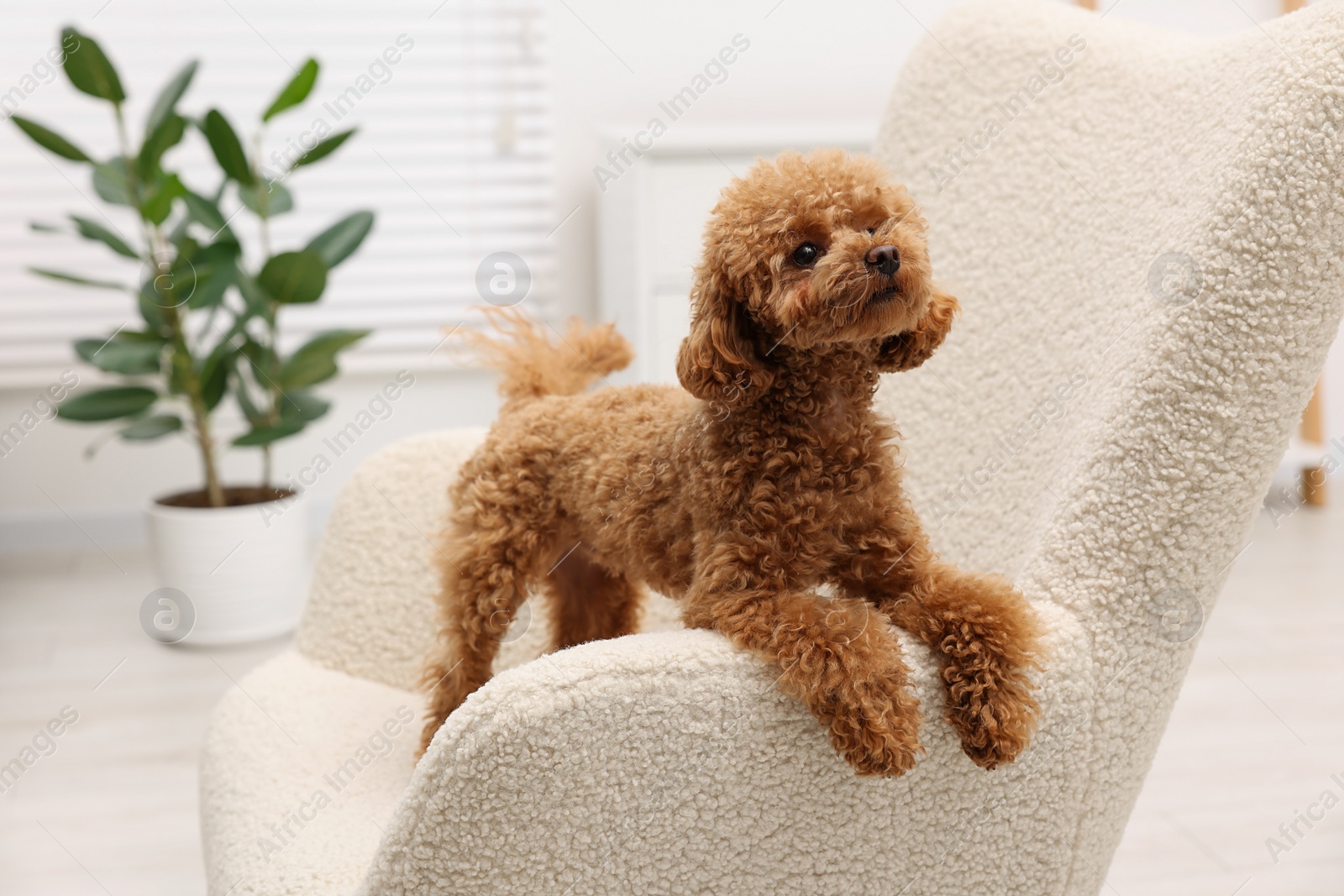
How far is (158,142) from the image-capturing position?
243 centimetres

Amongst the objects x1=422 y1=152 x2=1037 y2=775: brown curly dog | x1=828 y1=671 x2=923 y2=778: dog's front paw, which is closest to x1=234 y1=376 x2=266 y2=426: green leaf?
x1=422 y1=152 x2=1037 y2=775: brown curly dog

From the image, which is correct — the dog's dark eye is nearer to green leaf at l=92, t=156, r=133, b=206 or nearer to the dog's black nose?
the dog's black nose

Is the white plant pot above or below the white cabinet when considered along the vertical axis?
below

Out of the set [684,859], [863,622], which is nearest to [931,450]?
[863,622]

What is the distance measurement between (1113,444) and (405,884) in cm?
60

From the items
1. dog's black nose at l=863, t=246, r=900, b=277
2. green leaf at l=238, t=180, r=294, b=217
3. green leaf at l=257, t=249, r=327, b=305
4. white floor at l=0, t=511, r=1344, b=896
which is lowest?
white floor at l=0, t=511, r=1344, b=896

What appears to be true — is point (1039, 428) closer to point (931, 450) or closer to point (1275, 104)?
point (931, 450)

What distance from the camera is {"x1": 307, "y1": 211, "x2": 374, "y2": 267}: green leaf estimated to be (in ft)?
8.36

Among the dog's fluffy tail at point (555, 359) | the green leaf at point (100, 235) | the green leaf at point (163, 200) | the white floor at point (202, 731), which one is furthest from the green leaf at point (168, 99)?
the dog's fluffy tail at point (555, 359)

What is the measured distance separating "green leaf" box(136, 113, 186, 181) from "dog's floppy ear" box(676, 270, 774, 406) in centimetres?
198

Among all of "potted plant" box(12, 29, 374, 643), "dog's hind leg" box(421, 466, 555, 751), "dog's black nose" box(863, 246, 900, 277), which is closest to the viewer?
"dog's black nose" box(863, 246, 900, 277)

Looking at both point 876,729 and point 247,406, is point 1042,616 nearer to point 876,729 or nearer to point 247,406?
point 876,729

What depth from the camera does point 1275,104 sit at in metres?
0.87

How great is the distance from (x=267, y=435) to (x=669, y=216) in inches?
41.0
